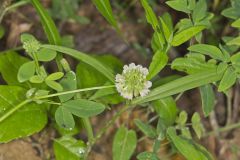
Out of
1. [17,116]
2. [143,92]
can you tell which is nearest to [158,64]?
[143,92]

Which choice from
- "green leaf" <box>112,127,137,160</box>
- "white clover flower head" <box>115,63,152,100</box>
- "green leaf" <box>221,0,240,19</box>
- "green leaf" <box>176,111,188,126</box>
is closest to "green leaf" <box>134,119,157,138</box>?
"green leaf" <box>112,127,137,160</box>

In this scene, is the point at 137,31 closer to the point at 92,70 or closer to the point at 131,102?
the point at 92,70

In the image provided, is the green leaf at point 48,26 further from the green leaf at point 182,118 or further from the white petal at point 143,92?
the green leaf at point 182,118

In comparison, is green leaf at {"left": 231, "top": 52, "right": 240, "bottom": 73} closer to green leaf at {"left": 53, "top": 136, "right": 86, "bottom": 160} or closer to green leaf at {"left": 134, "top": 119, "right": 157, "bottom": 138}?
green leaf at {"left": 134, "top": 119, "right": 157, "bottom": 138}

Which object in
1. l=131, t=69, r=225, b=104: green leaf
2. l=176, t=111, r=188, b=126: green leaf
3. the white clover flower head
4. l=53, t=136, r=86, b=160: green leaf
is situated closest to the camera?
the white clover flower head

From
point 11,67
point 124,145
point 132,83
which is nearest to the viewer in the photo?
point 132,83

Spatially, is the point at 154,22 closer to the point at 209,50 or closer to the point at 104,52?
the point at 209,50

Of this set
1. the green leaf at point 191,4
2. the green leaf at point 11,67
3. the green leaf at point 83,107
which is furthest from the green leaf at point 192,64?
the green leaf at point 11,67
